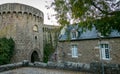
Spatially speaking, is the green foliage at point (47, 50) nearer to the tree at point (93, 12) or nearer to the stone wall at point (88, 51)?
the stone wall at point (88, 51)

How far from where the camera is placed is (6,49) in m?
27.0

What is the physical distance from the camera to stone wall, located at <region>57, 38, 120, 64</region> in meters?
19.8

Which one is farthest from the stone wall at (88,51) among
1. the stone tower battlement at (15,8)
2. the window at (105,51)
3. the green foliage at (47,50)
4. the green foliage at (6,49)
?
the green foliage at (47,50)

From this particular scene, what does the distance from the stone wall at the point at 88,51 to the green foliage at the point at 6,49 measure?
8.08 m

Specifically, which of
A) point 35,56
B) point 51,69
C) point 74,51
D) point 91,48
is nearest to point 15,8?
point 35,56

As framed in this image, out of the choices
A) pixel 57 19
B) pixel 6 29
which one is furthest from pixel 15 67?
pixel 6 29

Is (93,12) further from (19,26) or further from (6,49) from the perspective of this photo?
(19,26)

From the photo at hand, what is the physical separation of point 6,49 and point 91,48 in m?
13.1

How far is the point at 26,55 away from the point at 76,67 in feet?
53.7

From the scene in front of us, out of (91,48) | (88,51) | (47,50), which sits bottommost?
(47,50)

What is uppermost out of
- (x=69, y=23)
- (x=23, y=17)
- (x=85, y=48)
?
(x=23, y=17)

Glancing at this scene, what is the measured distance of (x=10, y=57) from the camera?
2859 cm

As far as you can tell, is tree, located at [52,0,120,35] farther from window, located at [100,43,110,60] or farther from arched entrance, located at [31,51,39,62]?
arched entrance, located at [31,51,39,62]

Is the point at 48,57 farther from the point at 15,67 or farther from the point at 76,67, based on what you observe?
the point at 76,67
